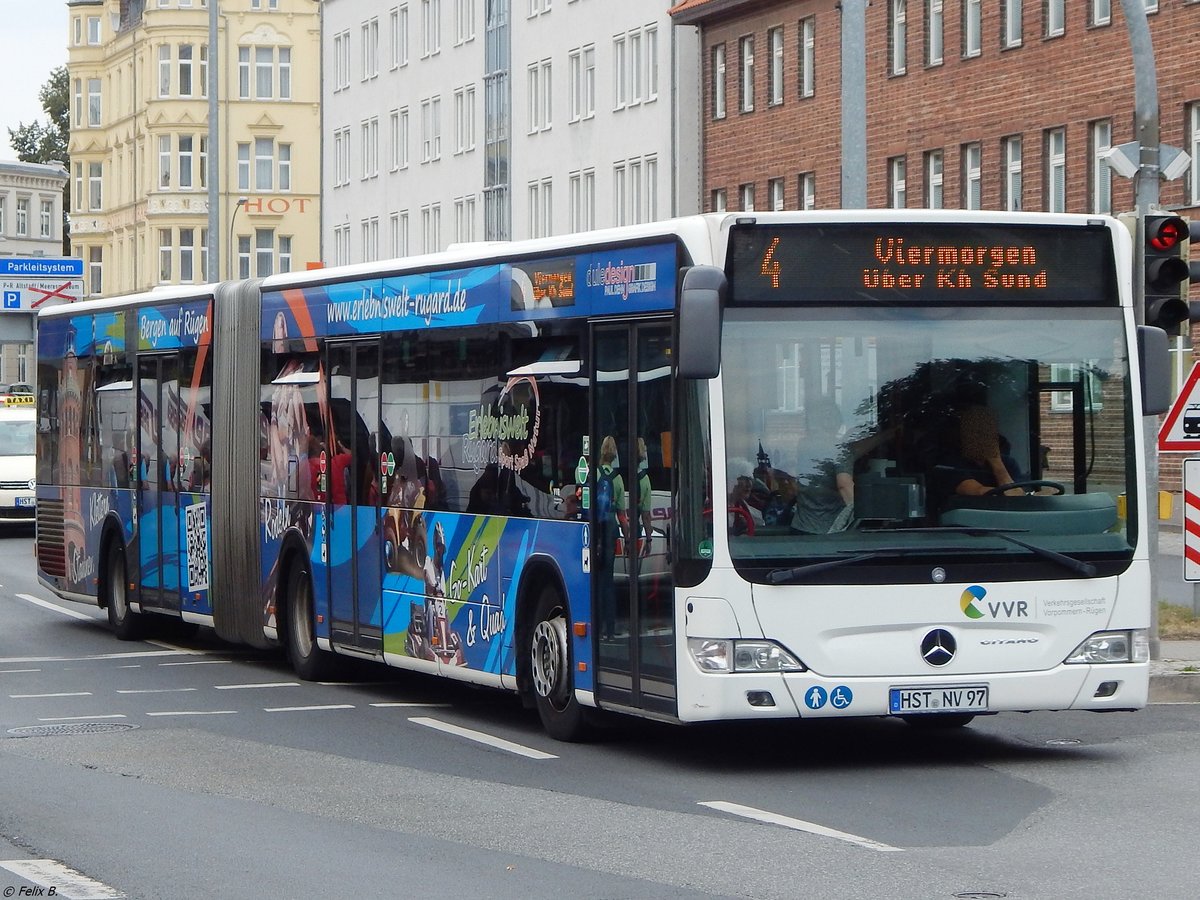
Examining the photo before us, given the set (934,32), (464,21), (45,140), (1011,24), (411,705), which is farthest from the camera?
(45,140)

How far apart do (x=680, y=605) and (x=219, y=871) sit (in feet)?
11.4

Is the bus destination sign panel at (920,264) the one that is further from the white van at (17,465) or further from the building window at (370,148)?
the building window at (370,148)

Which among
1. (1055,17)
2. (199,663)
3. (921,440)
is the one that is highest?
(1055,17)

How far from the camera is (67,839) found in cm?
1024

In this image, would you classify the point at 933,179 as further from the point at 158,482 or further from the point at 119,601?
the point at 158,482

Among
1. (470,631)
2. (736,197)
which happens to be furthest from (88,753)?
(736,197)

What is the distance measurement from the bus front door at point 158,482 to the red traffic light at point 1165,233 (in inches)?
329

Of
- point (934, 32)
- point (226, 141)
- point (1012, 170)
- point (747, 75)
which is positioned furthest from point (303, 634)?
point (226, 141)

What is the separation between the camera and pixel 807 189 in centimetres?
5519

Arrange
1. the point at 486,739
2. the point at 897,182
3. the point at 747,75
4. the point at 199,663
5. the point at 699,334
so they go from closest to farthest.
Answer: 1. the point at 699,334
2. the point at 486,739
3. the point at 199,663
4. the point at 897,182
5. the point at 747,75

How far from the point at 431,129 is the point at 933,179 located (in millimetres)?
29101

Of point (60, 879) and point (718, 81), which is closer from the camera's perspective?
point (60, 879)

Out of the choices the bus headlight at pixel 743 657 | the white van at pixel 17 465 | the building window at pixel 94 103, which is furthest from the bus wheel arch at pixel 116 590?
the building window at pixel 94 103

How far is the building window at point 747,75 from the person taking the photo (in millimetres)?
58094
